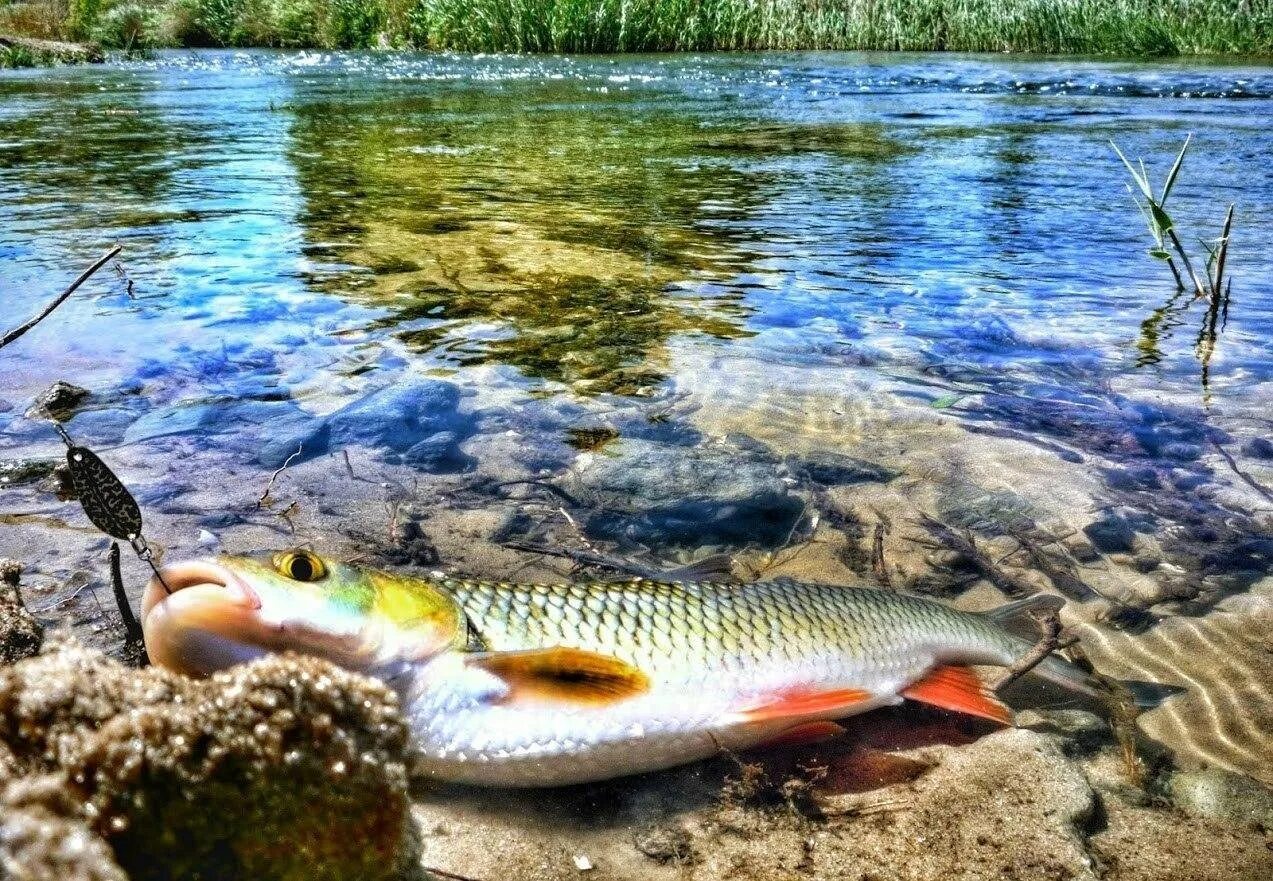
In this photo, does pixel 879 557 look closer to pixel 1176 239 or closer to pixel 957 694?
pixel 957 694

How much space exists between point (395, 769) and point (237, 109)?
19849mm

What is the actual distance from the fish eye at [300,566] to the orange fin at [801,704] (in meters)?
0.98

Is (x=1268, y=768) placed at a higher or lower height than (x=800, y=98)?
lower

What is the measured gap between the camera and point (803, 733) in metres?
2.37

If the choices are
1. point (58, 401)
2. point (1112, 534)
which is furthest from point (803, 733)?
point (58, 401)

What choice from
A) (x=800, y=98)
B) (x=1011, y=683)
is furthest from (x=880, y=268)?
(x=800, y=98)

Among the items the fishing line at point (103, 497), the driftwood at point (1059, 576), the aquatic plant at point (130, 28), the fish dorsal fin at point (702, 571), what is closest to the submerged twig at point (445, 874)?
the fishing line at point (103, 497)

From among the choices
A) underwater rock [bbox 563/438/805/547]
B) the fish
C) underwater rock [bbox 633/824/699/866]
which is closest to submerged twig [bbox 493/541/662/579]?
underwater rock [bbox 563/438/805/547]

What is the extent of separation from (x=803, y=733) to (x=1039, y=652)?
69 centimetres

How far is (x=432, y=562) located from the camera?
10.4ft

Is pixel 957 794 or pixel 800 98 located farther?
pixel 800 98

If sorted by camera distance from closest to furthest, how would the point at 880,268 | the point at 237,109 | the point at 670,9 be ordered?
the point at 880,268, the point at 237,109, the point at 670,9

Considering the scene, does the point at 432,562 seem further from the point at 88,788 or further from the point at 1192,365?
the point at 1192,365

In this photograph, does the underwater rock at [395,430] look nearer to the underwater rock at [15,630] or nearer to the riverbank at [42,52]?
the underwater rock at [15,630]
